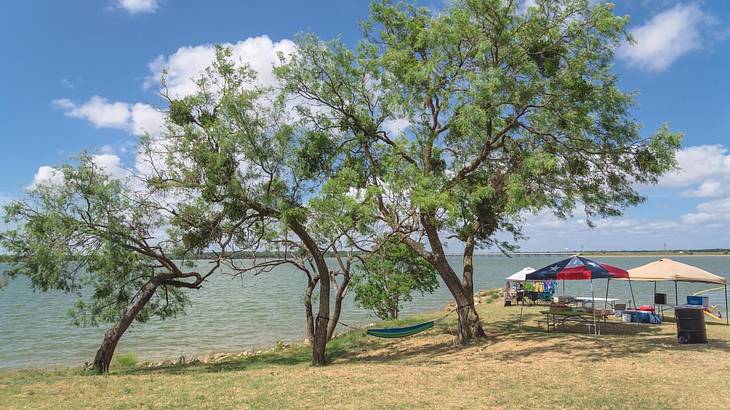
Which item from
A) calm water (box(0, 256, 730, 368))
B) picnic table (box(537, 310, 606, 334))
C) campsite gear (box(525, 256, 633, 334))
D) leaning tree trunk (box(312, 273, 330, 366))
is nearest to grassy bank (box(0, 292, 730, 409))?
leaning tree trunk (box(312, 273, 330, 366))

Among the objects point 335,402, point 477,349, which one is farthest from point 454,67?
point 335,402

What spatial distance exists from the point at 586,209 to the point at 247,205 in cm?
866

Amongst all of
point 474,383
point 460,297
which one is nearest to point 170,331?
point 460,297

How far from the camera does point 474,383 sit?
841 cm

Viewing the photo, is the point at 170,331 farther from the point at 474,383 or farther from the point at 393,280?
the point at 474,383

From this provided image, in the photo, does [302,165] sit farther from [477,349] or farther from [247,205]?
[477,349]

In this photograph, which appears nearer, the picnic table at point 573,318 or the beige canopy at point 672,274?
the picnic table at point 573,318

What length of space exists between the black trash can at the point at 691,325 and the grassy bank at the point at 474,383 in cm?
34

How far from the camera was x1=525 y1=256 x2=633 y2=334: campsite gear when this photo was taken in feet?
44.3

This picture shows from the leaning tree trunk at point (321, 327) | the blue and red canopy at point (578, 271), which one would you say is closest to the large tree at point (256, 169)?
the leaning tree trunk at point (321, 327)

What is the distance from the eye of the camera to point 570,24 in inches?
444

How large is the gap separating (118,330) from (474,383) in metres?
9.04

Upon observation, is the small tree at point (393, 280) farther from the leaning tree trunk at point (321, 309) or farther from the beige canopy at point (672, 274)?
the beige canopy at point (672, 274)

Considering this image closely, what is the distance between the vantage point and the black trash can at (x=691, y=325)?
11539 mm
